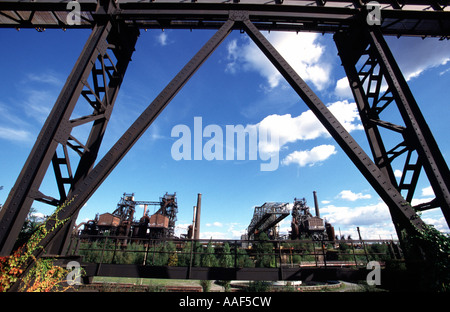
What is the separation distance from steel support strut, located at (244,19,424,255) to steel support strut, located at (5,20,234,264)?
1.70 metres

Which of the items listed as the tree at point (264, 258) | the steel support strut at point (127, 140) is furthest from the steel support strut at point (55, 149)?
the tree at point (264, 258)

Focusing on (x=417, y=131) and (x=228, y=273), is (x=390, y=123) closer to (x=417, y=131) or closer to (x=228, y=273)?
(x=417, y=131)

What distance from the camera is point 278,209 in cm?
2828

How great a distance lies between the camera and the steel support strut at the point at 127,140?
3.15 meters

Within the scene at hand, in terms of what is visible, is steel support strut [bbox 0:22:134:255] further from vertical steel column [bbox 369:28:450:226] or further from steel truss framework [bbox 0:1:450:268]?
vertical steel column [bbox 369:28:450:226]

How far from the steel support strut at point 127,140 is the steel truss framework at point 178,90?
2cm

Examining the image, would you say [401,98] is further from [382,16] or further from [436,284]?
[436,284]

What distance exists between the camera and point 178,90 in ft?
13.8

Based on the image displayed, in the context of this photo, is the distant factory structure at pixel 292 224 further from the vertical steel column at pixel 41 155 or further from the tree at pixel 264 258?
the vertical steel column at pixel 41 155

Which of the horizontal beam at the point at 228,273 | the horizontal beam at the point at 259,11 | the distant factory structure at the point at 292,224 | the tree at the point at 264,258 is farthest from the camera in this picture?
the distant factory structure at the point at 292,224

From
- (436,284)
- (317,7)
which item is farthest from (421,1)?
(436,284)

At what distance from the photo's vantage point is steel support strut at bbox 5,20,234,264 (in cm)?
315

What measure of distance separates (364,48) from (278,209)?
2543 centimetres

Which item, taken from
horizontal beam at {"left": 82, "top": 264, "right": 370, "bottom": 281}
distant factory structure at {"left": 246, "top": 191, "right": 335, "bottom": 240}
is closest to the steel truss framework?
horizontal beam at {"left": 82, "top": 264, "right": 370, "bottom": 281}
